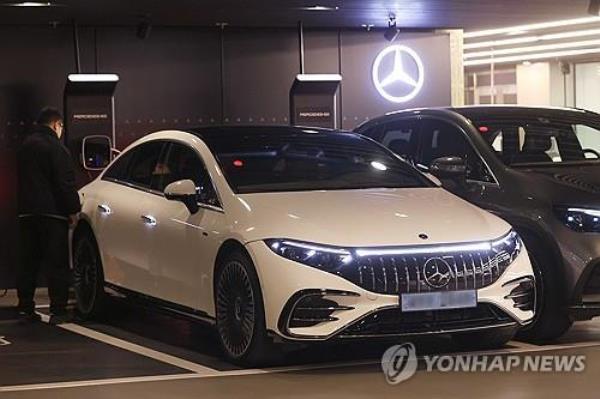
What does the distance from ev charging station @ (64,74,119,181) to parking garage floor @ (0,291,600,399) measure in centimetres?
389

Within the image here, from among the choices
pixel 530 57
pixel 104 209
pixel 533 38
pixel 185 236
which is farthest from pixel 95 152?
pixel 530 57

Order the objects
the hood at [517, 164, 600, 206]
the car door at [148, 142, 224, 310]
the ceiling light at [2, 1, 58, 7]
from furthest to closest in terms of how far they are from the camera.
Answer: the ceiling light at [2, 1, 58, 7], the hood at [517, 164, 600, 206], the car door at [148, 142, 224, 310]

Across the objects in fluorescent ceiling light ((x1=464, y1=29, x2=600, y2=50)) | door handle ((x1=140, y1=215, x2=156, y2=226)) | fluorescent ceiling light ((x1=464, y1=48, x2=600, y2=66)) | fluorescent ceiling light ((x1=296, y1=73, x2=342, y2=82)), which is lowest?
door handle ((x1=140, y1=215, x2=156, y2=226))

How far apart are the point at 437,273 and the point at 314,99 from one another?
679 centimetres

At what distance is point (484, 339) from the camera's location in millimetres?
7996

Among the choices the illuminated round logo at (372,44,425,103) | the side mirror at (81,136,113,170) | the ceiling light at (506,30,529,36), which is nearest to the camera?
the side mirror at (81,136,113,170)

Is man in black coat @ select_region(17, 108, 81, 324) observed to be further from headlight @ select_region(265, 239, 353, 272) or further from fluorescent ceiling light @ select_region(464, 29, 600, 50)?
fluorescent ceiling light @ select_region(464, 29, 600, 50)

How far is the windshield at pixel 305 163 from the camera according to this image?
8.03 m

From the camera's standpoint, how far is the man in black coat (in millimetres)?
9617

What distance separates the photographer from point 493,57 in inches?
860

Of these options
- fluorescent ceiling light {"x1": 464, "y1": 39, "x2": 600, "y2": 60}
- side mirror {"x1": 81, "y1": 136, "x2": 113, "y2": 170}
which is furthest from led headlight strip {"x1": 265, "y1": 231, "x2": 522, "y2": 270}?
fluorescent ceiling light {"x1": 464, "y1": 39, "x2": 600, "y2": 60}

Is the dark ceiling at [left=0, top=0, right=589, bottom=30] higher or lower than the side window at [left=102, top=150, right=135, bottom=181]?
higher

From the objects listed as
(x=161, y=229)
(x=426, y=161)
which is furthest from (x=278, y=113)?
(x=161, y=229)

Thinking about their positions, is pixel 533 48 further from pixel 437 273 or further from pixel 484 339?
pixel 437 273
